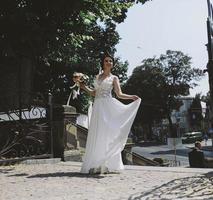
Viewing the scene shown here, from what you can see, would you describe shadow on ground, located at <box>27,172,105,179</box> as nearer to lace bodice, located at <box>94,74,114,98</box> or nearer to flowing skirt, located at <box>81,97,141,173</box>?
flowing skirt, located at <box>81,97,141,173</box>

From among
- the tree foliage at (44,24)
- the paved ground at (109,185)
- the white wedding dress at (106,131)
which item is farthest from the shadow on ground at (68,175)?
the tree foliage at (44,24)

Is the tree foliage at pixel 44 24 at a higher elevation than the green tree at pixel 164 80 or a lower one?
lower

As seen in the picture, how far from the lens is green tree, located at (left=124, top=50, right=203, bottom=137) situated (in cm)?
7225

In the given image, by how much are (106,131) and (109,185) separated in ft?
5.14

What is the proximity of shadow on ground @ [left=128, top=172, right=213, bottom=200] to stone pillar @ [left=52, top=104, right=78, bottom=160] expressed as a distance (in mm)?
4749

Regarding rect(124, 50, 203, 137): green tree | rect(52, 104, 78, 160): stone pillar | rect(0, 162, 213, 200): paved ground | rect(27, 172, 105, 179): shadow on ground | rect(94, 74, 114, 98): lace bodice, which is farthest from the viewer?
rect(124, 50, 203, 137): green tree

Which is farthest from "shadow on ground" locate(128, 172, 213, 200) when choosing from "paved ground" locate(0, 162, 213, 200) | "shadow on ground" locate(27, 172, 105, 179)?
"shadow on ground" locate(27, 172, 105, 179)

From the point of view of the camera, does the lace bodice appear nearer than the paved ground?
No

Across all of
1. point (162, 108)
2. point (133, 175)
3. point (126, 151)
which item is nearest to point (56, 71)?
point (126, 151)

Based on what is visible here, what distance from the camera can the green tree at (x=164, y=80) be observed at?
72250 millimetres

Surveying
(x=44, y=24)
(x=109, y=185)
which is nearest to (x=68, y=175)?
(x=109, y=185)

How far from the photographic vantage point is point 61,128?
11.0 metres

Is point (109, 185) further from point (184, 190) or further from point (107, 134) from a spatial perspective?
point (107, 134)

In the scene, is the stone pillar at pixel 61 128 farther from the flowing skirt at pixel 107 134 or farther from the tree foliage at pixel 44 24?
the flowing skirt at pixel 107 134
